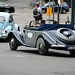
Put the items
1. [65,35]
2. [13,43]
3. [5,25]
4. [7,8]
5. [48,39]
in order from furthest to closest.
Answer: [7,8] → [5,25] → [13,43] → [48,39] → [65,35]

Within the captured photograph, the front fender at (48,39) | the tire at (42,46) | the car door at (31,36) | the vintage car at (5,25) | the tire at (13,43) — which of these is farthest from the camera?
the vintage car at (5,25)

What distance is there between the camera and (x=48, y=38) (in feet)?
48.3

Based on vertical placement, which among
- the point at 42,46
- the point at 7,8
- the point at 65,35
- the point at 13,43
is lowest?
the point at 13,43

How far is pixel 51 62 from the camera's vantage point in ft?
42.3

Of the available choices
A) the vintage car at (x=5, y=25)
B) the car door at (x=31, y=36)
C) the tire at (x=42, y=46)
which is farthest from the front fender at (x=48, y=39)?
the vintage car at (x=5, y=25)

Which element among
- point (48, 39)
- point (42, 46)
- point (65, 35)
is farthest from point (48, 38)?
point (65, 35)

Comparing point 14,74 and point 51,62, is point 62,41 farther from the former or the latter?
point 14,74

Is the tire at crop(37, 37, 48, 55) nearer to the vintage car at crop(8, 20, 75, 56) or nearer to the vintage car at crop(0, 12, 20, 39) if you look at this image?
the vintage car at crop(8, 20, 75, 56)

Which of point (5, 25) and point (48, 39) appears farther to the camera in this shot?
point (5, 25)

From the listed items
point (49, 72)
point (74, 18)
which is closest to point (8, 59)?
point (49, 72)

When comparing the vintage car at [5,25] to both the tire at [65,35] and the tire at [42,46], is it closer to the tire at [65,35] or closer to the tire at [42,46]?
the tire at [42,46]

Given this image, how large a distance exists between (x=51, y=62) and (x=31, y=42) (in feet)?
10.3

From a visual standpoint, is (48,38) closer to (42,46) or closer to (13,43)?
(42,46)

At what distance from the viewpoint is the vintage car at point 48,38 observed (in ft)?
47.3
